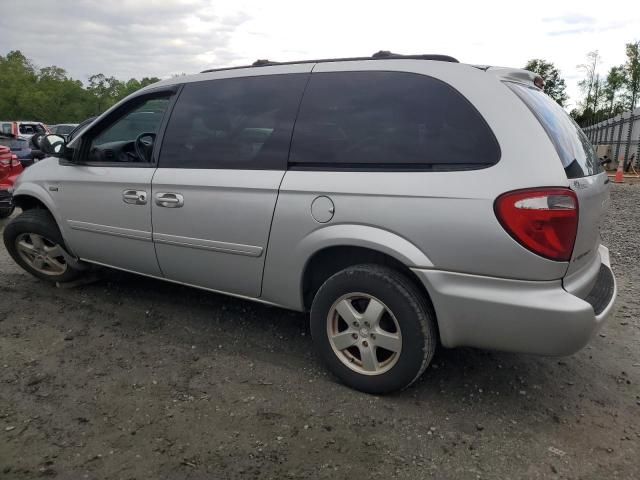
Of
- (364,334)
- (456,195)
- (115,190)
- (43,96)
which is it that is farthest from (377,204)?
(43,96)

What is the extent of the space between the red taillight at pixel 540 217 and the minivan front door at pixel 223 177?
1.29 metres

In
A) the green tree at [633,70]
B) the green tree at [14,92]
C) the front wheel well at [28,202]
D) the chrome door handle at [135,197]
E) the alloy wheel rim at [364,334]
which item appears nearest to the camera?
the alloy wheel rim at [364,334]

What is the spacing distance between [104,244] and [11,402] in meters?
1.39

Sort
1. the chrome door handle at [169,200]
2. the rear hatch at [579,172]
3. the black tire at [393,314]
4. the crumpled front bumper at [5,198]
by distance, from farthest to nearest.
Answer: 1. the crumpled front bumper at [5,198]
2. the chrome door handle at [169,200]
3. the black tire at [393,314]
4. the rear hatch at [579,172]

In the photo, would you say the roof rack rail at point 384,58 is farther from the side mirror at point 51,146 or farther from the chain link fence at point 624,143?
the chain link fence at point 624,143

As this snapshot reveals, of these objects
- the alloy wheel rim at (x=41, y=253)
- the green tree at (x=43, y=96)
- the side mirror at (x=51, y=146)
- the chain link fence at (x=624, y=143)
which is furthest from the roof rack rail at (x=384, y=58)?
the green tree at (x=43, y=96)

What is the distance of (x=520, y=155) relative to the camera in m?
2.28

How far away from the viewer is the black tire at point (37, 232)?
164 inches

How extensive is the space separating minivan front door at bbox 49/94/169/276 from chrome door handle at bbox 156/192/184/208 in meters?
0.11

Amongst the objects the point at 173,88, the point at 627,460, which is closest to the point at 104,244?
the point at 173,88

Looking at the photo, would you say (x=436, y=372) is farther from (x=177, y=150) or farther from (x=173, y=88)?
(x=173, y=88)

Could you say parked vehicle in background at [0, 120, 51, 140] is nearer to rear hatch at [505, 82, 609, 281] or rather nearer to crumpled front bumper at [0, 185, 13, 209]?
crumpled front bumper at [0, 185, 13, 209]

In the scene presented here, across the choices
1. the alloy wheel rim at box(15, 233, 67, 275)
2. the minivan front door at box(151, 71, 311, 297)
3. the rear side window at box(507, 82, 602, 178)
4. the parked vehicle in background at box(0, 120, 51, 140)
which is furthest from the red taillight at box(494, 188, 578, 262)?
the parked vehicle in background at box(0, 120, 51, 140)

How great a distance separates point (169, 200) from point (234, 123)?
0.67 meters
